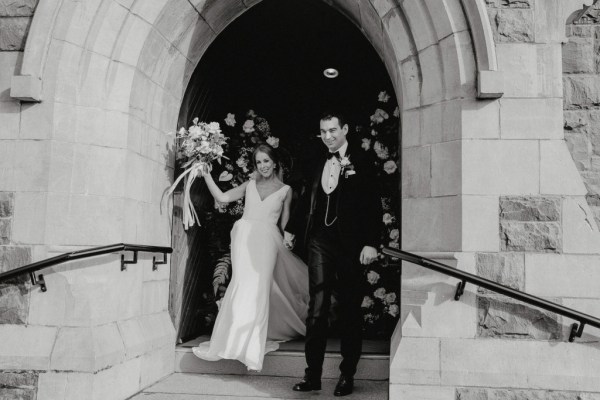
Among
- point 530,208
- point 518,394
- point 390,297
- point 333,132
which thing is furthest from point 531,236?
point 390,297

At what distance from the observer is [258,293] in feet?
17.1

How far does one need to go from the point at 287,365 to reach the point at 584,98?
Result: 10.6ft

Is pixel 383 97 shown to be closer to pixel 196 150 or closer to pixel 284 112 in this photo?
pixel 284 112

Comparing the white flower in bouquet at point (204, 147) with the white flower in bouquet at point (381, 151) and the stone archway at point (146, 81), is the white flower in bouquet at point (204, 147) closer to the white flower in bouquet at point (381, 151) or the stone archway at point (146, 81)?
the stone archway at point (146, 81)

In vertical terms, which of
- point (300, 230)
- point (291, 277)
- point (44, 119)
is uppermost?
point (44, 119)

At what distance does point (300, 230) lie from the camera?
5.18 metres

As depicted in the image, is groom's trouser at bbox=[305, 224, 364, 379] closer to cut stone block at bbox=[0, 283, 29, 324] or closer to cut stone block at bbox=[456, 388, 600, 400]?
cut stone block at bbox=[456, 388, 600, 400]

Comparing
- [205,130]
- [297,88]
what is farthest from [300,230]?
[297,88]

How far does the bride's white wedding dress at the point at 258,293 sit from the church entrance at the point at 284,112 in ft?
1.45

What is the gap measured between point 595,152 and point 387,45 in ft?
6.08

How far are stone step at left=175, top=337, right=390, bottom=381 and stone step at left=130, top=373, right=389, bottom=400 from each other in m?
0.07

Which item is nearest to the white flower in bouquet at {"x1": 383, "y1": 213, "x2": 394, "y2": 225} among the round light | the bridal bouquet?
the bridal bouquet

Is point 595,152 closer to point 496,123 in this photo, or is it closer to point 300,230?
point 496,123

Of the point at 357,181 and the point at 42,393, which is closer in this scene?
the point at 42,393
